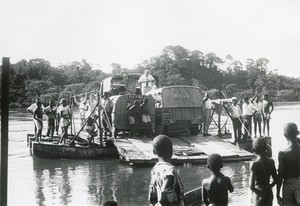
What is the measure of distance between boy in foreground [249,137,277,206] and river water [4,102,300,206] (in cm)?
302

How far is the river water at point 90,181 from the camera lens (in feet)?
28.5

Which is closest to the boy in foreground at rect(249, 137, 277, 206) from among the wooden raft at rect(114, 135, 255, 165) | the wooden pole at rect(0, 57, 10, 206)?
the wooden pole at rect(0, 57, 10, 206)

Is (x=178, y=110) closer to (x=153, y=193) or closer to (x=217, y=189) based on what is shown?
(x=217, y=189)

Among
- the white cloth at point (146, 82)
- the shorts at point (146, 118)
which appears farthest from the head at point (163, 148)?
the white cloth at point (146, 82)

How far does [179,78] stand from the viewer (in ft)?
223

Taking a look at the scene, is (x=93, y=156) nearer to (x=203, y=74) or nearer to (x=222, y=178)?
(x=222, y=178)

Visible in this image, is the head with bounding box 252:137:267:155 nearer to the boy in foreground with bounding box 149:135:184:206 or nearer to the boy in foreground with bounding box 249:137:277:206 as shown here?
the boy in foreground with bounding box 249:137:277:206

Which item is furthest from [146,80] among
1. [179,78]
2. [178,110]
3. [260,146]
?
[179,78]

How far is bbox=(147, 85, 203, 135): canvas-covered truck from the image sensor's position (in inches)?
622

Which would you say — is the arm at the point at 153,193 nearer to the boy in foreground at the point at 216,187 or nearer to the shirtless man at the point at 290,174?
the boy in foreground at the point at 216,187

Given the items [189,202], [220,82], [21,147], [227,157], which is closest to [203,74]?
[220,82]

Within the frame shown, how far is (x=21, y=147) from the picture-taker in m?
20.6

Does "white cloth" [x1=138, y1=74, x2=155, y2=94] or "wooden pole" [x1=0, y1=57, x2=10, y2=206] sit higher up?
"white cloth" [x1=138, y1=74, x2=155, y2=94]

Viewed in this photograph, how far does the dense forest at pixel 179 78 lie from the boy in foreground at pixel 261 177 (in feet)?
195
